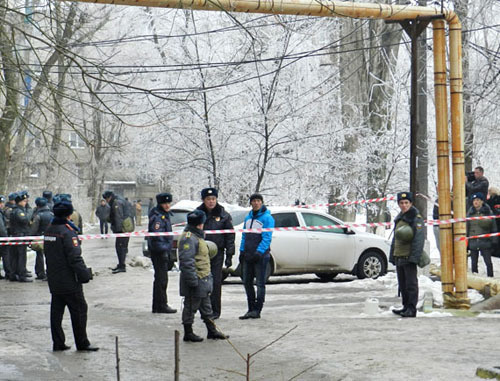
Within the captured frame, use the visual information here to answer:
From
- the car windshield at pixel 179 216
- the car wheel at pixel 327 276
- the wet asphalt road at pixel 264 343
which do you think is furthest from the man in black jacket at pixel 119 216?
the car wheel at pixel 327 276

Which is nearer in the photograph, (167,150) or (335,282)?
(335,282)

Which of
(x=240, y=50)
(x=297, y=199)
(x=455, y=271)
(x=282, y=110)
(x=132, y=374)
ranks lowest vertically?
(x=132, y=374)

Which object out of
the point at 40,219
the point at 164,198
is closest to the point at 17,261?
the point at 40,219

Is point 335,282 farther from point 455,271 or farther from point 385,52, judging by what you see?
point 385,52

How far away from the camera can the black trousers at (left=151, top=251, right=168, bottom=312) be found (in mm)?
12828

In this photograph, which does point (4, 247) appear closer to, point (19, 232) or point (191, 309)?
point (19, 232)

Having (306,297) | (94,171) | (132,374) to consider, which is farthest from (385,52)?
(94,171)

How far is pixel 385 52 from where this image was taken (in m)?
28.8

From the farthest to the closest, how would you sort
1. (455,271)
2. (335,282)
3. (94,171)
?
(94,171), (335,282), (455,271)

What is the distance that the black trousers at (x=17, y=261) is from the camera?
18.3m

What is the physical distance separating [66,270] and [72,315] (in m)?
0.52

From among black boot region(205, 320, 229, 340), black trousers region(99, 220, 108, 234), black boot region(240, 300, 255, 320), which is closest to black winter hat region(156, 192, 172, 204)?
black boot region(240, 300, 255, 320)

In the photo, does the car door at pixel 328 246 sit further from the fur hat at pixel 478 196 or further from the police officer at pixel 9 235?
the police officer at pixel 9 235

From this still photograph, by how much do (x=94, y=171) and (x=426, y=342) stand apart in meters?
42.1
